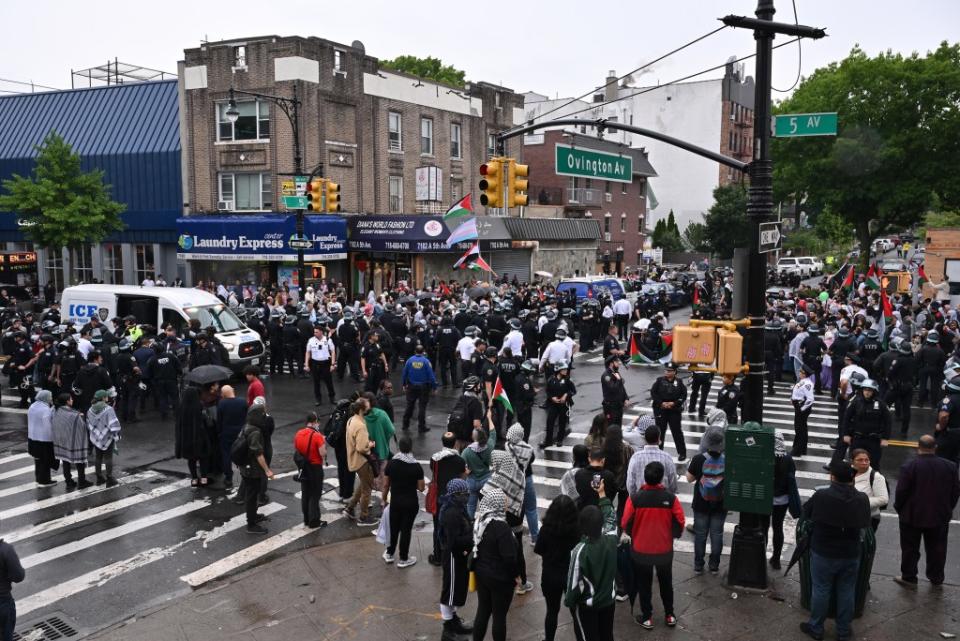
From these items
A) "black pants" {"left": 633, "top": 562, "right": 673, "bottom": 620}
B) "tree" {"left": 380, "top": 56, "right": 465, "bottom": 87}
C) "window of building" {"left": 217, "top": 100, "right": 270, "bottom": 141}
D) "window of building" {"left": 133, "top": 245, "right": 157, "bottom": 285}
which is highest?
"tree" {"left": 380, "top": 56, "right": 465, "bottom": 87}

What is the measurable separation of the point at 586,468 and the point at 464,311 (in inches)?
536

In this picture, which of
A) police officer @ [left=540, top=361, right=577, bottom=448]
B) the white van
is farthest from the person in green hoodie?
the white van

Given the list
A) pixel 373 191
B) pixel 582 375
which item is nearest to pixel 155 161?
pixel 373 191

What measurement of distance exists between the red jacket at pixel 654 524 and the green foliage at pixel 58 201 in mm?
32284

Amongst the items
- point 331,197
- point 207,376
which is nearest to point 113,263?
point 331,197

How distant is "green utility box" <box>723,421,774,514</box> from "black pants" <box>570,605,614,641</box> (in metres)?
2.37

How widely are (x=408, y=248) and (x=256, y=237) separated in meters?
6.67

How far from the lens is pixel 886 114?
41625mm

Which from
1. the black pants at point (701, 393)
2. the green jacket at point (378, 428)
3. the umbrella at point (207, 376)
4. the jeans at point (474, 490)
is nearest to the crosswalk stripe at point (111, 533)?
the umbrella at point (207, 376)

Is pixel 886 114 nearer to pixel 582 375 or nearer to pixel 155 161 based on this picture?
pixel 582 375

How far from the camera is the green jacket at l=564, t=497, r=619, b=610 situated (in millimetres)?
6551

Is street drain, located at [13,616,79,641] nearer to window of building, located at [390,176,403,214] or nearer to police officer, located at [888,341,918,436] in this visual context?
police officer, located at [888,341,918,436]

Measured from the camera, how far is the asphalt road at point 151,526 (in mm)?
8898

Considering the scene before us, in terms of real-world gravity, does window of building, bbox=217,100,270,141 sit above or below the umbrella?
above
